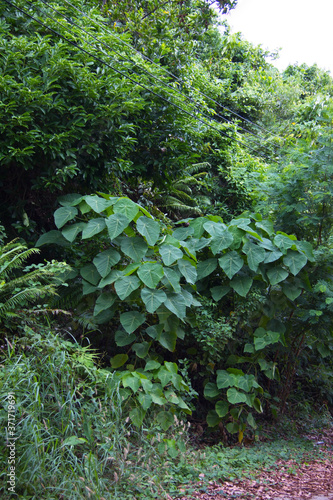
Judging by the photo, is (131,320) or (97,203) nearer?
(131,320)

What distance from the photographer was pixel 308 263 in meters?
5.36

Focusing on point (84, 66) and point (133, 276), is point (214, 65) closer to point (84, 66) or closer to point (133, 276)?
point (84, 66)

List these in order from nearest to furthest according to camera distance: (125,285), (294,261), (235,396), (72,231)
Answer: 1. (125,285)
2. (72,231)
3. (235,396)
4. (294,261)

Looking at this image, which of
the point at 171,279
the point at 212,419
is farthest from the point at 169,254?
the point at 212,419

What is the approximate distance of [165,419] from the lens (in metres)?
3.74

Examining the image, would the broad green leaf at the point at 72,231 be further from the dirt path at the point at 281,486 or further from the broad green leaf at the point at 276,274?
the dirt path at the point at 281,486

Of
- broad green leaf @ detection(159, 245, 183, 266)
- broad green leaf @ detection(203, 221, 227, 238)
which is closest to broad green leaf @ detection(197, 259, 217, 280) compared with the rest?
broad green leaf @ detection(203, 221, 227, 238)

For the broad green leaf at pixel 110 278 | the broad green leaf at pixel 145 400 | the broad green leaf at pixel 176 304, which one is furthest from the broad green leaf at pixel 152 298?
the broad green leaf at pixel 145 400

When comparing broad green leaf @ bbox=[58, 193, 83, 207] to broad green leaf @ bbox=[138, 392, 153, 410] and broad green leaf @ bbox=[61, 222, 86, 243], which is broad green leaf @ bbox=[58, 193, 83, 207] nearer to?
broad green leaf @ bbox=[61, 222, 86, 243]

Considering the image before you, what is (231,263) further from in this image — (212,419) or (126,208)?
(212,419)

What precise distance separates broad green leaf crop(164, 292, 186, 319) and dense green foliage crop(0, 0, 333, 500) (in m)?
0.02

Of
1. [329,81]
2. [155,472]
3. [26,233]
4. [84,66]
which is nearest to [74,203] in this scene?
[26,233]

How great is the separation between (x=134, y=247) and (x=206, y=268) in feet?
3.41

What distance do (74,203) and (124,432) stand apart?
94.6 inches
